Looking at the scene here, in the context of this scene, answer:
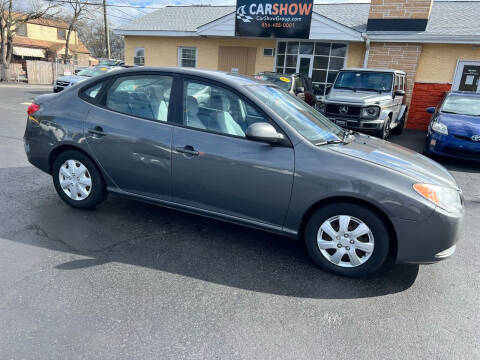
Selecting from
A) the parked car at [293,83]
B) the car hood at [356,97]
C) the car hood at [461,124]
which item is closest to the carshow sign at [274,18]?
the parked car at [293,83]

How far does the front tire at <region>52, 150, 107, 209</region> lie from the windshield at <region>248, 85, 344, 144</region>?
1.93m

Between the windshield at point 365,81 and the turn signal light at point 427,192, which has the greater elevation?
the windshield at point 365,81

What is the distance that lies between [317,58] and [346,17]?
2235 millimetres

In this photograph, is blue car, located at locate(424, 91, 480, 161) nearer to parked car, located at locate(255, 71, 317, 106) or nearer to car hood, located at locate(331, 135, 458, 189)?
parked car, located at locate(255, 71, 317, 106)

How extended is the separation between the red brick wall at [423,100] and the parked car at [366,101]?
324 centimetres

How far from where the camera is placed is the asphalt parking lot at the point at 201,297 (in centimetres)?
230

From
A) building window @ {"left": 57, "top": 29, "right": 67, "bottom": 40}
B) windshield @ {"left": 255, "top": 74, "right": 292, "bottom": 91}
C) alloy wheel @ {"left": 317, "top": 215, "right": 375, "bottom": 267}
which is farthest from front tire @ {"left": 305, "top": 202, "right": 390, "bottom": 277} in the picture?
building window @ {"left": 57, "top": 29, "right": 67, "bottom": 40}

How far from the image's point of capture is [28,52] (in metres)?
44.1

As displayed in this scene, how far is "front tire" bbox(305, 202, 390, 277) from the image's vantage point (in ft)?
9.66

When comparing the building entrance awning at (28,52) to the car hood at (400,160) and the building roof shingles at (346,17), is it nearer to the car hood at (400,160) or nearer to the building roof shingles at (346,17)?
the building roof shingles at (346,17)

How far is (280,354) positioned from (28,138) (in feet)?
12.2

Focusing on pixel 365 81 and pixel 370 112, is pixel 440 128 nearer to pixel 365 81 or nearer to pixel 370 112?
pixel 370 112

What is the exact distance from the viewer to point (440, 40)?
1263 centimetres

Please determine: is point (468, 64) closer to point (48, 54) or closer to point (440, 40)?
point (440, 40)
